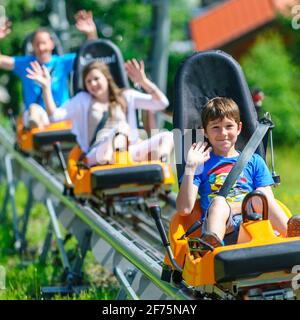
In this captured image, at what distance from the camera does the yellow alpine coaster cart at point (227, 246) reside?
4000mm

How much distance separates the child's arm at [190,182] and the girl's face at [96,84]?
253 cm

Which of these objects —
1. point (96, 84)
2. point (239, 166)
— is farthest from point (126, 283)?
point (96, 84)

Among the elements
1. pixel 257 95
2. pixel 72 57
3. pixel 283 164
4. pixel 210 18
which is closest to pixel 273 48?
pixel 283 164

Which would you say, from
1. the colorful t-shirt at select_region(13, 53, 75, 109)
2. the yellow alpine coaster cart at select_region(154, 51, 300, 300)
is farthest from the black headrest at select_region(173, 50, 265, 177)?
the colorful t-shirt at select_region(13, 53, 75, 109)

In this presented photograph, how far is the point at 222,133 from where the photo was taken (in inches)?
182

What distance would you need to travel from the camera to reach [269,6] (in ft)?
76.1

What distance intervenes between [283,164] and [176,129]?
1162cm

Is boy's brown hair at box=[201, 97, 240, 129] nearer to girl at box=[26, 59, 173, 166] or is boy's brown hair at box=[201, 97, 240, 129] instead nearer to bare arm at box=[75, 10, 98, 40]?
girl at box=[26, 59, 173, 166]

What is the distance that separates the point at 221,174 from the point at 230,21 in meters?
20.7

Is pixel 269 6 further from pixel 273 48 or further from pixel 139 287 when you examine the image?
pixel 139 287

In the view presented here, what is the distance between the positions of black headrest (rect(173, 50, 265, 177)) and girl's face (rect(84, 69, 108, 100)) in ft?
6.25

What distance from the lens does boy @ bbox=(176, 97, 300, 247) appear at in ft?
14.8
